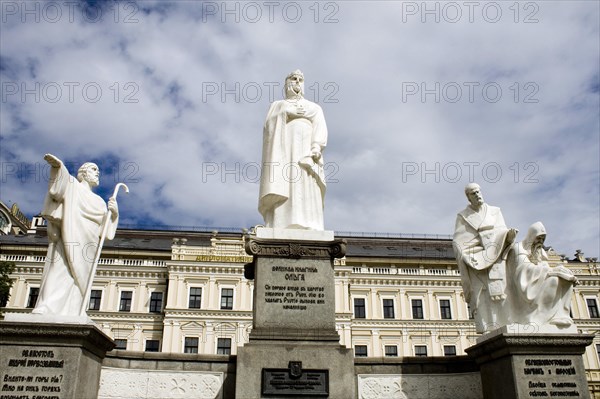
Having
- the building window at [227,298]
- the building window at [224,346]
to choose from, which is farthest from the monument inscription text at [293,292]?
the building window at [227,298]

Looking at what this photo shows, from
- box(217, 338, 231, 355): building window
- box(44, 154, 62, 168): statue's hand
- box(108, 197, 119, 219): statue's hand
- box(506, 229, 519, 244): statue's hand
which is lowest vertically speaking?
box(506, 229, 519, 244): statue's hand

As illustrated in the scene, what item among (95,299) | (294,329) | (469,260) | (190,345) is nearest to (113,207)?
(294,329)

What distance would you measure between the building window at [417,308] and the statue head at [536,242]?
42134 mm

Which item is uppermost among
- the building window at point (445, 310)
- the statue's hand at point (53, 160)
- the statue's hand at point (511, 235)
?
the building window at point (445, 310)

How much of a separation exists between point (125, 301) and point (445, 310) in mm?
30308

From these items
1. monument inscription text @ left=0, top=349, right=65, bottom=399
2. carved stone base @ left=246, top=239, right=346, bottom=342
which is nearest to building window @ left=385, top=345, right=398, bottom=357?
carved stone base @ left=246, top=239, right=346, bottom=342

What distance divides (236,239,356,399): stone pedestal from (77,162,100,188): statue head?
113 inches

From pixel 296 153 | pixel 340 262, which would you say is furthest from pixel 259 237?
pixel 340 262

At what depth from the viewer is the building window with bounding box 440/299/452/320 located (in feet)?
160

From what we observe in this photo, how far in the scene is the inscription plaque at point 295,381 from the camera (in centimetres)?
767

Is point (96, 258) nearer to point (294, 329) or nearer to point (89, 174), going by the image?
point (89, 174)

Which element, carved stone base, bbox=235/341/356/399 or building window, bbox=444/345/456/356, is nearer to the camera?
carved stone base, bbox=235/341/356/399

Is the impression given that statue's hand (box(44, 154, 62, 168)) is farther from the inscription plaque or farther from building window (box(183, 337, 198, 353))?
building window (box(183, 337, 198, 353))

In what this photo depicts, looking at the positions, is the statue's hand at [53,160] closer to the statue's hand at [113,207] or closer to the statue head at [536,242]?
the statue's hand at [113,207]
